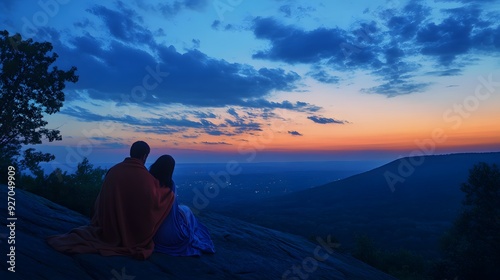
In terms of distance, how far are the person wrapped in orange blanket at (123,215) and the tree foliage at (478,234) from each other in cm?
2799

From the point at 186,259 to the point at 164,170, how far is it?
2.12 m

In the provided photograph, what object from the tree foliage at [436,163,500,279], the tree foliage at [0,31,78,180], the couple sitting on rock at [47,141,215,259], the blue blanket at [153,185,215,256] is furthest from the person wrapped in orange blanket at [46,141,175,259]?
the tree foliage at [436,163,500,279]

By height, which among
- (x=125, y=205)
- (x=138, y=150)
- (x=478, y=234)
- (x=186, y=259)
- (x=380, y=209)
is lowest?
(x=380, y=209)

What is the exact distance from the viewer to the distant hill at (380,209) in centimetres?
9375

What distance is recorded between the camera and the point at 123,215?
275 inches

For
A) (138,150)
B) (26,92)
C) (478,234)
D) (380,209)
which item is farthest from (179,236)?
(380,209)

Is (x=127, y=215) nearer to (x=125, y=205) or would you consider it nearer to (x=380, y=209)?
(x=125, y=205)

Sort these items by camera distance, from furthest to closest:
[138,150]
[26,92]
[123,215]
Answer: [26,92] < [138,150] < [123,215]

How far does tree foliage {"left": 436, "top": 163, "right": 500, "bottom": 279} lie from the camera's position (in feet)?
85.4

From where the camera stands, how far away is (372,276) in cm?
1250

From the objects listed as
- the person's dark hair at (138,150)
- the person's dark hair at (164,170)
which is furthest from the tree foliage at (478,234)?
the person's dark hair at (138,150)

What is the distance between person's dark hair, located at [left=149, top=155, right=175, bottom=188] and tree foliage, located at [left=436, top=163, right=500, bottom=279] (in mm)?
27601

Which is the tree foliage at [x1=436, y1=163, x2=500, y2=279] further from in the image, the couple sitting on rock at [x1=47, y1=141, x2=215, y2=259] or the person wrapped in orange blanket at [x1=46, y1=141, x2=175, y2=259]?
the person wrapped in orange blanket at [x1=46, y1=141, x2=175, y2=259]

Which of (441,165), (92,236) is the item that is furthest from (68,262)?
(441,165)
